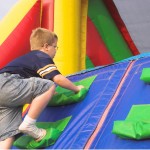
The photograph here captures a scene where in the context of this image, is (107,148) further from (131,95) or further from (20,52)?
(20,52)

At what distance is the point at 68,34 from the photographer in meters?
2.87

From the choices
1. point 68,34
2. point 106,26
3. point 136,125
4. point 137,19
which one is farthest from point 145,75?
point 137,19

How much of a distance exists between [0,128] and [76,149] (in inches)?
16.2

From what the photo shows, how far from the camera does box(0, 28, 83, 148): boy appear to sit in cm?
168

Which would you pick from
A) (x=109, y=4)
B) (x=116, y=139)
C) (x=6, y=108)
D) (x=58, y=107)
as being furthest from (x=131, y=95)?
(x=109, y=4)

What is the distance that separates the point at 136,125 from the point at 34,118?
52 centimetres

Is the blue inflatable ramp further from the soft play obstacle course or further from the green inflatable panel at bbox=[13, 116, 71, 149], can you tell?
the soft play obstacle course

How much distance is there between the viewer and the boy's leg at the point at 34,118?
1.65 meters

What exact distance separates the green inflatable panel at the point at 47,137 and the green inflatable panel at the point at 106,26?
154cm

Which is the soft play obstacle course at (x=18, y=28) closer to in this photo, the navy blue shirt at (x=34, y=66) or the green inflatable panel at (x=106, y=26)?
the green inflatable panel at (x=106, y=26)

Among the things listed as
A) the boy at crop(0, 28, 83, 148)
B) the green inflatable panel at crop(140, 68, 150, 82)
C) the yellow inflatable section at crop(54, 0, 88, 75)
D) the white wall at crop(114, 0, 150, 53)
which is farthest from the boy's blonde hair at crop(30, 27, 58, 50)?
the white wall at crop(114, 0, 150, 53)

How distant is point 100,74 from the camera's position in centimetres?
201

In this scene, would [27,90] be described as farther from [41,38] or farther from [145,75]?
[145,75]

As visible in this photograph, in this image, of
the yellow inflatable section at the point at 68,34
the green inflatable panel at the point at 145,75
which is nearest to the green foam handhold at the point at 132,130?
the green inflatable panel at the point at 145,75
